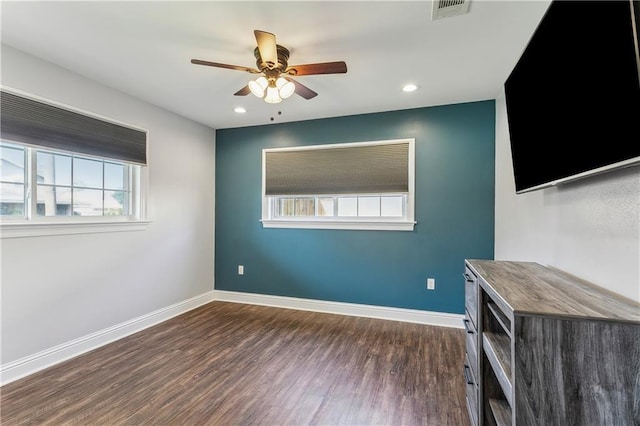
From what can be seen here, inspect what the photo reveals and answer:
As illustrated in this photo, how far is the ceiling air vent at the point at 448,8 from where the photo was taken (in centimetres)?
164

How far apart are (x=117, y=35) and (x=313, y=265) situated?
2.96m

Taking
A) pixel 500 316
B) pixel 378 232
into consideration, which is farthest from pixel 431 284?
pixel 500 316

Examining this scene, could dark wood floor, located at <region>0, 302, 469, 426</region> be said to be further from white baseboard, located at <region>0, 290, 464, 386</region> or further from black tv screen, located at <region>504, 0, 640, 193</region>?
black tv screen, located at <region>504, 0, 640, 193</region>

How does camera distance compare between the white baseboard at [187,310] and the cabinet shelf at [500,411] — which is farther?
the white baseboard at [187,310]

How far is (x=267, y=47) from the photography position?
5.95 feet

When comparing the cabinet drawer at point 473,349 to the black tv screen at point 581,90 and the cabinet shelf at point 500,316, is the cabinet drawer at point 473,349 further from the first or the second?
the black tv screen at point 581,90

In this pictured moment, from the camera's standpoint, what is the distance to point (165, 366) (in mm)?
2393

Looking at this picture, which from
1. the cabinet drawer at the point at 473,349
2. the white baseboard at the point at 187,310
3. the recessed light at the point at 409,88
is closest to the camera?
the cabinet drawer at the point at 473,349

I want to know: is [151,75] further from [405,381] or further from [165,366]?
[405,381]

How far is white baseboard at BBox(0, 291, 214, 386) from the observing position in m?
2.17

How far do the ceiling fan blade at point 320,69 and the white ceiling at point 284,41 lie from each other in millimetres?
203

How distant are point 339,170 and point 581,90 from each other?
2.66 meters

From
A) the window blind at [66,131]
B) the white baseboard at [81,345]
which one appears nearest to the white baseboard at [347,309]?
the white baseboard at [81,345]

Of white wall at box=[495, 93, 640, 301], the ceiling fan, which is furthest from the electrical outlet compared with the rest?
the ceiling fan
